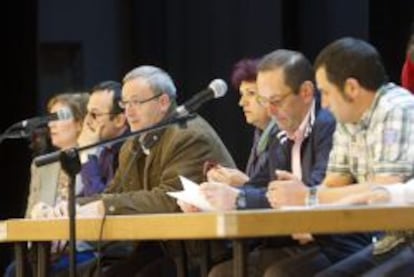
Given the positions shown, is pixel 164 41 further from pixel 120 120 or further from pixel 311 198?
pixel 311 198

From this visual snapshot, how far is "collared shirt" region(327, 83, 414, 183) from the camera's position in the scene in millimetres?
3246

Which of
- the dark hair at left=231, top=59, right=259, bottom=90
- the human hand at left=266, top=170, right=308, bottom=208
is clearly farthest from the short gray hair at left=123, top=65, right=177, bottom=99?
the human hand at left=266, top=170, right=308, bottom=208

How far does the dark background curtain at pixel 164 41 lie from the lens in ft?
18.1

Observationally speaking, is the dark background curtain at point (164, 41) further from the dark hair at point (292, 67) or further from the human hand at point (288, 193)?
the human hand at point (288, 193)

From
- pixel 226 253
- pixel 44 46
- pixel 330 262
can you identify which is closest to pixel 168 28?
pixel 44 46

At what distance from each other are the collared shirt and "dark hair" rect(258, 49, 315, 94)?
0.37m

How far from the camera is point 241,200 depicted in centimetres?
354

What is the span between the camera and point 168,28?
256 inches

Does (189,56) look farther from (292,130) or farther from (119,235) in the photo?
(119,235)

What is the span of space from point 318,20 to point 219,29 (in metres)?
0.87

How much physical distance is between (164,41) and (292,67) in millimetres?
2656

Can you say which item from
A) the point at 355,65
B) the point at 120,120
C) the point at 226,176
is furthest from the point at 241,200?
the point at 120,120

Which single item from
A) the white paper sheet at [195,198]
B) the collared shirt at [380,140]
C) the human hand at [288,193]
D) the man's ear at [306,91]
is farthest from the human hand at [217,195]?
the man's ear at [306,91]

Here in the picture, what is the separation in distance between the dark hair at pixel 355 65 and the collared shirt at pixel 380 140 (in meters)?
0.04
